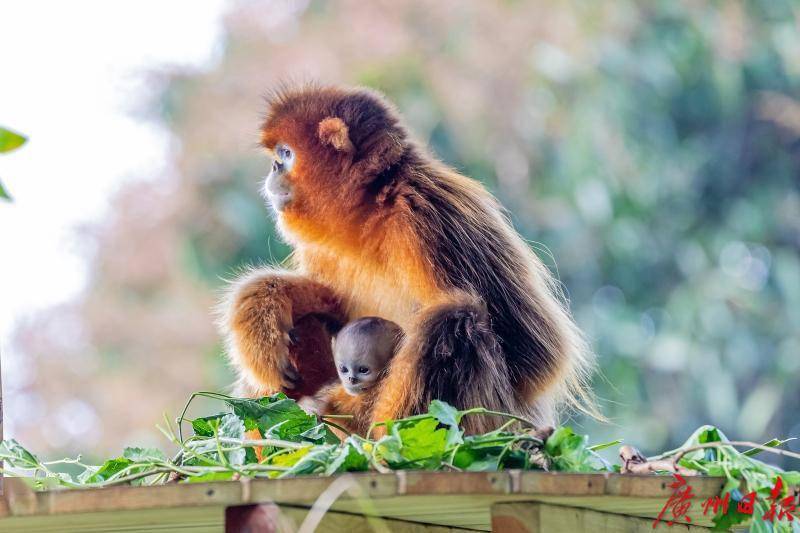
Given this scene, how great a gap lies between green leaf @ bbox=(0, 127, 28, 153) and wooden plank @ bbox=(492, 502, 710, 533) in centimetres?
155

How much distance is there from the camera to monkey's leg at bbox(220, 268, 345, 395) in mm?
4449

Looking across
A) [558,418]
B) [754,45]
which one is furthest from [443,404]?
[754,45]

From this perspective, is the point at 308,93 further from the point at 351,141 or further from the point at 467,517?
the point at 467,517

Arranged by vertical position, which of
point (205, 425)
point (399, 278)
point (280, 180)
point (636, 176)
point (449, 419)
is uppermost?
point (636, 176)

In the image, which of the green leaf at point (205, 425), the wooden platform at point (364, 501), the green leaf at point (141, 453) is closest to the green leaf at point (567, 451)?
the wooden platform at point (364, 501)

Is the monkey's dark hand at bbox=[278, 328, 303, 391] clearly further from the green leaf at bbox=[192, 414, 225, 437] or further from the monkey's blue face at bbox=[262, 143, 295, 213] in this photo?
the green leaf at bbox=[192, 414, 225, 437]

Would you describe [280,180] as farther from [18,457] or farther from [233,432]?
[18,457]

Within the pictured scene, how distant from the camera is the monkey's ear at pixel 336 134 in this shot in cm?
446

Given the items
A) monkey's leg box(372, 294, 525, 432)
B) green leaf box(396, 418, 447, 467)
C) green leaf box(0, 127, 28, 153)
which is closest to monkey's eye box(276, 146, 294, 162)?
monkey's leg box(372, 294, 525, 432)

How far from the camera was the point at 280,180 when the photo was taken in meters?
4.72

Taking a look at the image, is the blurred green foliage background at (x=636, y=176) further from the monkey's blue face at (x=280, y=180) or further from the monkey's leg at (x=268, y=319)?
the monkey's leg at (x=268, y=319)

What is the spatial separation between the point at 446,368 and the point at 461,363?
6cm

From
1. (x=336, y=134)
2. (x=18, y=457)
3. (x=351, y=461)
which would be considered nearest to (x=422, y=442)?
(x=351, y=461)

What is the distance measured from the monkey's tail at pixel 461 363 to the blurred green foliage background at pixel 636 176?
20.2ft
